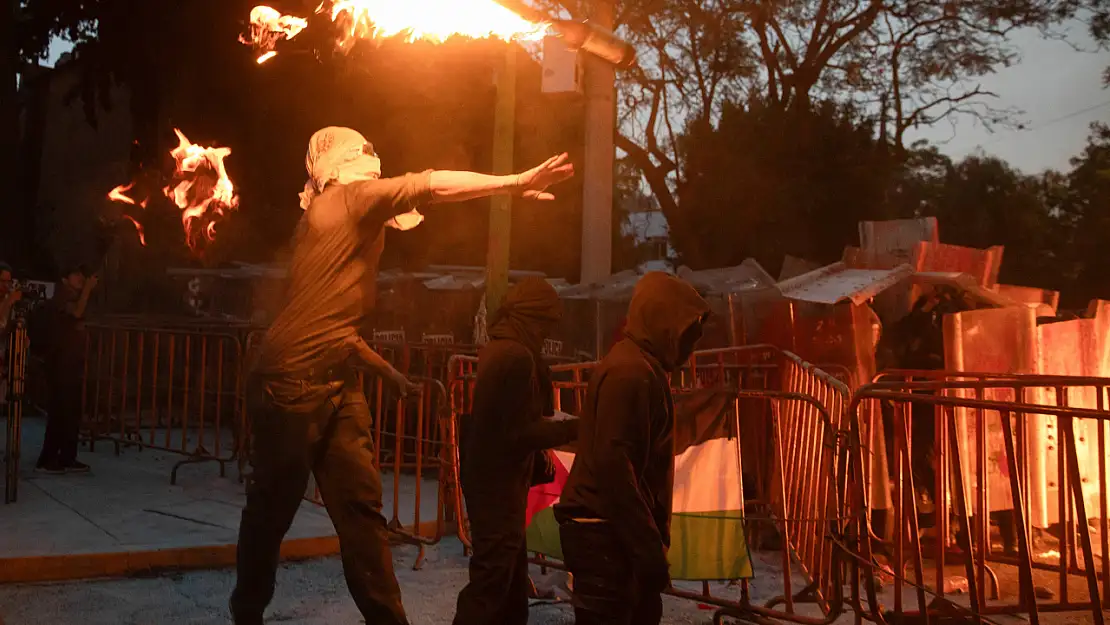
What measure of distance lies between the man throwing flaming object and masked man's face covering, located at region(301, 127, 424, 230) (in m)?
0.14

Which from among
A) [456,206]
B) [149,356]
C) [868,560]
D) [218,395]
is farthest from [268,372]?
[456,206]

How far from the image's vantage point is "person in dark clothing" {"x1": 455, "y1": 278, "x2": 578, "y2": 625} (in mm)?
4156

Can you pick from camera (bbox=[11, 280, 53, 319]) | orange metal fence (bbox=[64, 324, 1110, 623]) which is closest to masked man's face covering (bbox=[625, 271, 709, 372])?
orange metal fence (bbox=[64, 324, 1110, 623])

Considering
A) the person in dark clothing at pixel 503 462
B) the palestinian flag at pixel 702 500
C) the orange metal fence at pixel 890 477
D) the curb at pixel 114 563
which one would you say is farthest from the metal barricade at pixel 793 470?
the curb at pixel 114 563

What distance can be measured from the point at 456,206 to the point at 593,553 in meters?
18.3

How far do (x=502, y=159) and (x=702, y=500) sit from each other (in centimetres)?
364

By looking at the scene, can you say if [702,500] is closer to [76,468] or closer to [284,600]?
[284,600]

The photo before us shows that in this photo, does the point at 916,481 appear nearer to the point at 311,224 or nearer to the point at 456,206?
the point at 311,224

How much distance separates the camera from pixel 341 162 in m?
4.38

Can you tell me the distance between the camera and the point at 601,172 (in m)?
13.5

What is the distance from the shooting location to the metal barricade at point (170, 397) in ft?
30.6

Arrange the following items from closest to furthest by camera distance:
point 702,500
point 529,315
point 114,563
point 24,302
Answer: point 529,315, point 702,500, point 114,563, point 24,302

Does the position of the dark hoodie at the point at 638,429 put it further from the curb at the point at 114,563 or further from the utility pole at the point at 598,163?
the utility pole at the point at 598,163

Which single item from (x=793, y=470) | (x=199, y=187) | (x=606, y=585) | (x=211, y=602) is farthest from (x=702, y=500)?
(x=199, y=187)
